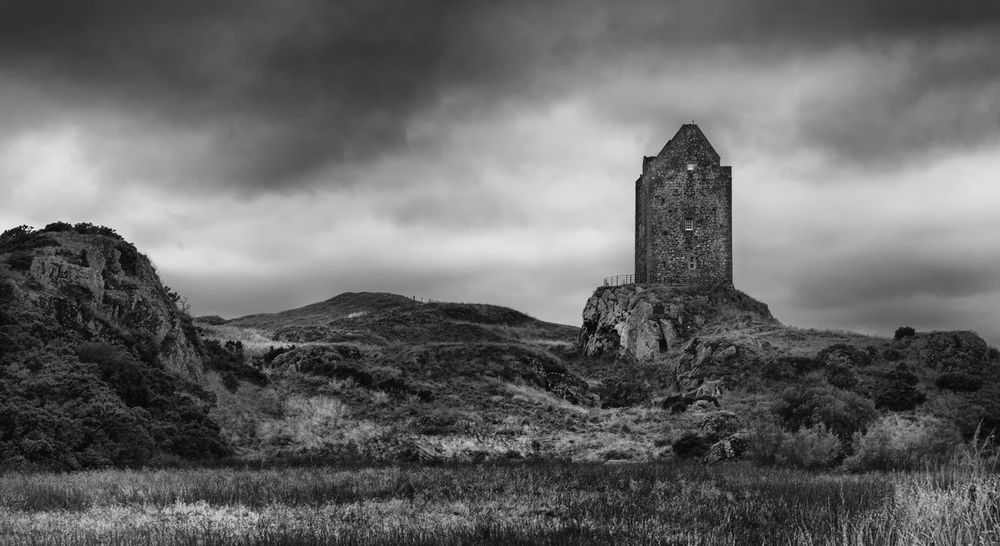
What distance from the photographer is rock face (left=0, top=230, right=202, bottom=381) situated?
28172mm

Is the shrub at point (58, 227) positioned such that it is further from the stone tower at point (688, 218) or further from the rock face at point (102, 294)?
the stone tower at point (688, 218)

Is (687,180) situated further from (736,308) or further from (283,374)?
(283,374)

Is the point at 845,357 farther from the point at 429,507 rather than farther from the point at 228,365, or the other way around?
the point at 429,507

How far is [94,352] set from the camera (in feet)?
85.0

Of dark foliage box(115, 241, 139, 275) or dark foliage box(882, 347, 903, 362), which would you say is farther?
dark foliage box(882, 347, 903, 362)

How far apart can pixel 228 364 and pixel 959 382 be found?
117ft

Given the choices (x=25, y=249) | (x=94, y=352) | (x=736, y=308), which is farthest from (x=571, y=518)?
(x=736, y=308)

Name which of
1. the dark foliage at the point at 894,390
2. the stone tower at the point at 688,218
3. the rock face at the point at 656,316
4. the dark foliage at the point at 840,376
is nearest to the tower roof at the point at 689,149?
the stone tower at the point at 688,218

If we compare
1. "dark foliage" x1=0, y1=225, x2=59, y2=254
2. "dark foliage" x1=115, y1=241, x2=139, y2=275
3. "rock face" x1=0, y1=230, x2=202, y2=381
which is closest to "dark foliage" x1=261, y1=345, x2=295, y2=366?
"rock face" x1=0, y1=230, x2=202, y2=381

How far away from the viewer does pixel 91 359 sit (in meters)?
25.7

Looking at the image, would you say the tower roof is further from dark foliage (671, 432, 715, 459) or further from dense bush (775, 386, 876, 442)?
dark foliage (671, 432, 715, 459)

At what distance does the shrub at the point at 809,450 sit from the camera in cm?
2455

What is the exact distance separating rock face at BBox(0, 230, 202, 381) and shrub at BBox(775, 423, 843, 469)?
2264 cm

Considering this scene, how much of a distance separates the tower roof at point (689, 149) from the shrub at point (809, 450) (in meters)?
46.9
